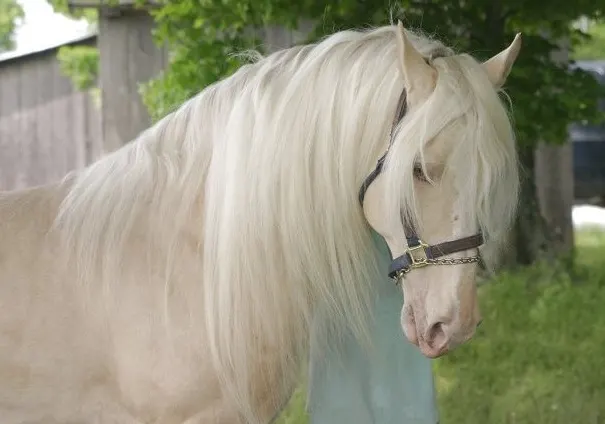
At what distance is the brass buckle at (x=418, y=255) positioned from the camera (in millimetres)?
2264

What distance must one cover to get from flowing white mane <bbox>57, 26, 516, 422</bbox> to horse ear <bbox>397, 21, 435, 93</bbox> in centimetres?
4

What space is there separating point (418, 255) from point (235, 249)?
1.58 ft

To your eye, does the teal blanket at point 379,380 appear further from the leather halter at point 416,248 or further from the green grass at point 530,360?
the green grass at point 530,360

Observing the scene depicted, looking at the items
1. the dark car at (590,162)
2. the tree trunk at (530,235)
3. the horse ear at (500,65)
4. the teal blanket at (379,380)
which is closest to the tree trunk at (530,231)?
the tree trunk at (530,235)

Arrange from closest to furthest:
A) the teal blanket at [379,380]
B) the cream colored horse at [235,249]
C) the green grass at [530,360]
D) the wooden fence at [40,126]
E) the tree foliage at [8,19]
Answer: the cream colored horse at [235,249] < the teal blanket at [379,380] < the green grass at [530,360] < the wooden fence at [40,126] < the tree foliage at [8,19]

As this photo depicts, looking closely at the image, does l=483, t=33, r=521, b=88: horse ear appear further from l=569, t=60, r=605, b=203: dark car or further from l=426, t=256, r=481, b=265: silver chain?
l=569, t=60, r=605, b=203: dark car

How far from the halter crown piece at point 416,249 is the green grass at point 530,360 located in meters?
1.46

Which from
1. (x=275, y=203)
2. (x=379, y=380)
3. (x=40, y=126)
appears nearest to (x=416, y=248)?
(x=275, y=203)

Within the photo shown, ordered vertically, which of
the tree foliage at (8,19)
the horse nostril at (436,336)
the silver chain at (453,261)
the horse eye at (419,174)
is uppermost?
the tree foliage at (8,19)

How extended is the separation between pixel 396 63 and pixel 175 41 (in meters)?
3.78

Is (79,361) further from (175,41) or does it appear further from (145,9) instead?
(145,9)

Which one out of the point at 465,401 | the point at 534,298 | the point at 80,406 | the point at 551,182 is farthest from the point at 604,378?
the point at 551,182

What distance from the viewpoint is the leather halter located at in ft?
7.34

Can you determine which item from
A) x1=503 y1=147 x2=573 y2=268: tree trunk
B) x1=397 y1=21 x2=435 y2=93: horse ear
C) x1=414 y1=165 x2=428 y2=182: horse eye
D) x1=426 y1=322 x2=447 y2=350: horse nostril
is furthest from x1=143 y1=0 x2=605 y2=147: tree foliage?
x1=426 y1=322 x2=447 y2=350: horse nostril
